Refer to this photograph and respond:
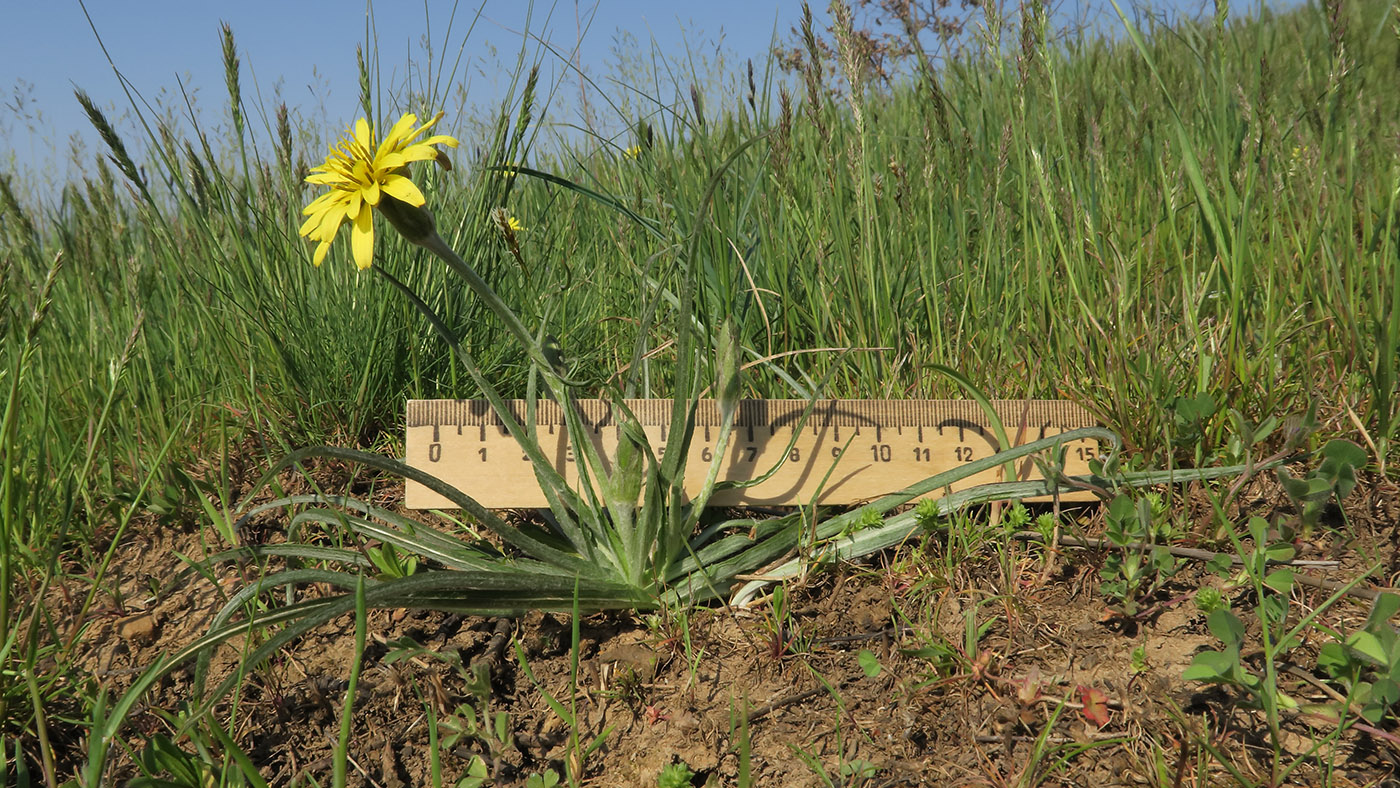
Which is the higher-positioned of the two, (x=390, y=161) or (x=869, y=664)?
(x=390, y=161)

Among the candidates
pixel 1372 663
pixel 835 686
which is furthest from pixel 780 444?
pixel 1372 663

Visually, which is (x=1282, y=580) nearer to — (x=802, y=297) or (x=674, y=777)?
(x=674, y=777)

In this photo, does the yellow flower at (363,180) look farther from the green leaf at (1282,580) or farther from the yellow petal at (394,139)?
the green leaf at (1282,580)

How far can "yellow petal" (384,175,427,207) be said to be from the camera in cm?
117

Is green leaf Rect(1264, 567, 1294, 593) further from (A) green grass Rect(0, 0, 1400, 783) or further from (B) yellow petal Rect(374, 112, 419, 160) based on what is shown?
(B) yellow petal Rect(374, 112, 419, 160)

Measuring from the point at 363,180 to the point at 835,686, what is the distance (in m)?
1.13

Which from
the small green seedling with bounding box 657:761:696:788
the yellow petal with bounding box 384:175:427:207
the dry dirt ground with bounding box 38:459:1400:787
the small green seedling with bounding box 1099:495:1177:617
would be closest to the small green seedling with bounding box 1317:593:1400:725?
the dry dirt ground with bounding box 38:459:1400:787

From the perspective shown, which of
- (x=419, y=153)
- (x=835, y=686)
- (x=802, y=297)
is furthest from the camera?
(x=802, y=297)

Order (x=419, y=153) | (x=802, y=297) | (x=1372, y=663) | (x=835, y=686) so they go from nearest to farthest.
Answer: (x=1372, y=663)
(x=419, y=153)
(x=835, y=686)
(x=802, y=297)

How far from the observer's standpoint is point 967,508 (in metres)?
1.57

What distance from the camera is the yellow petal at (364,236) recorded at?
1.20 meters

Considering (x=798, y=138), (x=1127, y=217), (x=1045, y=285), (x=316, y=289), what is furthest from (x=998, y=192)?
(x=316, y=289)

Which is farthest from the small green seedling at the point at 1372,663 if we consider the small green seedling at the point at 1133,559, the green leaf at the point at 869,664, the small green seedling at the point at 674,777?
the small green seedling at the point at 674,777

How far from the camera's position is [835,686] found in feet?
4.32
